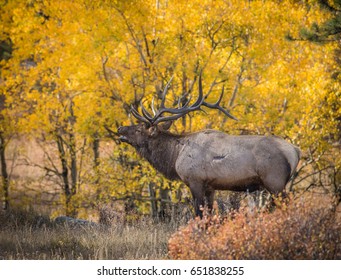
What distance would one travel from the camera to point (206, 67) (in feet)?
44.1

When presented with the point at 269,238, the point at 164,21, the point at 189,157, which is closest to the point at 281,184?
the point at 189,157

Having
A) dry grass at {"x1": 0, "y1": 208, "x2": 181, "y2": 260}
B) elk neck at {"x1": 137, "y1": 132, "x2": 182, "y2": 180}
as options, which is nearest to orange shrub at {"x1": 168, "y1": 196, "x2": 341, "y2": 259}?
dry grass at {"x1": 0, "y1": 208, "x2": 181, "y2": 260}

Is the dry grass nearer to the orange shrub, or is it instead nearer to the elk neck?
the elk neck

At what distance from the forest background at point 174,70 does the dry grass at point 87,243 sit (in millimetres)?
2114

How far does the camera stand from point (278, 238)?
6.52 m

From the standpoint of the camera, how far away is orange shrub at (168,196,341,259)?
256 inches

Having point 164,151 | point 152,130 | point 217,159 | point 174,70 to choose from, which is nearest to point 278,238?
point 217,159

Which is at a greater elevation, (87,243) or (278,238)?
(278,238)

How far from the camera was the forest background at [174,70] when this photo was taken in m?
13.1

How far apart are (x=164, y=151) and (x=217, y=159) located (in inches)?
50.3

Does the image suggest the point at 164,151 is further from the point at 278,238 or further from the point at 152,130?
the point at 278,238

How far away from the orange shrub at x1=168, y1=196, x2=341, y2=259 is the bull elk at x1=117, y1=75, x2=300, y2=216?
2273mm

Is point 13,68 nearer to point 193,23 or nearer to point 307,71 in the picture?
point 193,23

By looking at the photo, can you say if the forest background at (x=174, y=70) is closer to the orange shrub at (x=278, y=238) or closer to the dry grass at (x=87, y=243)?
the dry grass at (x=87, y=243)
